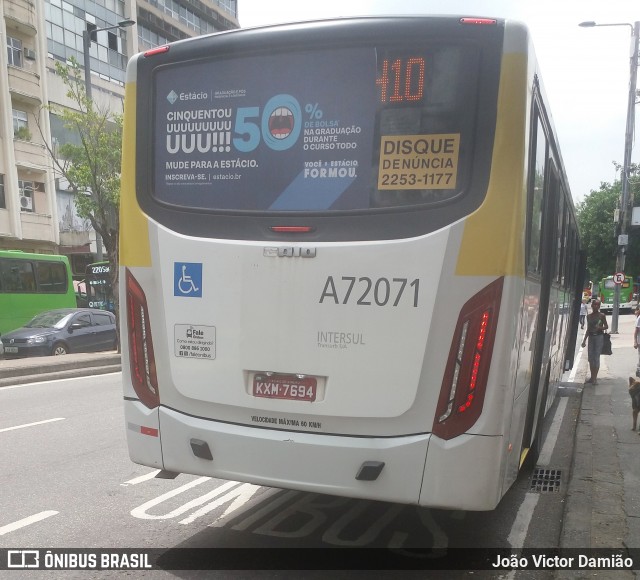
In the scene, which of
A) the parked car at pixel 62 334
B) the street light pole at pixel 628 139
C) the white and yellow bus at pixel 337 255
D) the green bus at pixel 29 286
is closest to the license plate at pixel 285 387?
the white and yellow bus at pixel 337 255

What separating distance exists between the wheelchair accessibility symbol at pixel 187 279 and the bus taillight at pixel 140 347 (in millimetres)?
275

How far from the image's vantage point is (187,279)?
397cm

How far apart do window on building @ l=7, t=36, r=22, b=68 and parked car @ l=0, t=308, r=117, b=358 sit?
17.5 metres

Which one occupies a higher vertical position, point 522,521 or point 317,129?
point 317,129

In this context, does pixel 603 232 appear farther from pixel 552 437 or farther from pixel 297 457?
pixel 297 457

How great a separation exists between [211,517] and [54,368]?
10711mm

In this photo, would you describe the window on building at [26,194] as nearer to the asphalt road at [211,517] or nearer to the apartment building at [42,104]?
the apartment building at [42,104]

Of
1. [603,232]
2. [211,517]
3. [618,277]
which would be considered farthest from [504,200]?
[603,232]

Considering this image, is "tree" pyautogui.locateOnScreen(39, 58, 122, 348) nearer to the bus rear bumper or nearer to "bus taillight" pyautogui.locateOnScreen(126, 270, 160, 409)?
"bus taillight" pyautogui.locateOnScreen(126, 270, 160, 409)

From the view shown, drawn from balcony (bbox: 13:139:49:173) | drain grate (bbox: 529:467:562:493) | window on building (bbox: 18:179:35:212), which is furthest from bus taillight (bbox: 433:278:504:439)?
window on building (bbox: 18:179:35:212)

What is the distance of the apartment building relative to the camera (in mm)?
29719

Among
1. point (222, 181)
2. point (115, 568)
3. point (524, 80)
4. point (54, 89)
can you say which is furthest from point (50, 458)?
point (54, 89)

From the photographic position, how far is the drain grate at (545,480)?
5895 mm

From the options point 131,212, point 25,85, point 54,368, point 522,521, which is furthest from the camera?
point 25,85
